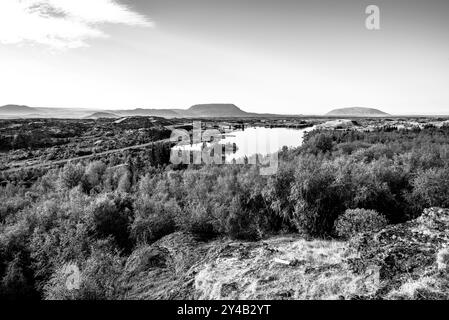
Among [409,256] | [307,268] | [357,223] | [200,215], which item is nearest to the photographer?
[409,256]

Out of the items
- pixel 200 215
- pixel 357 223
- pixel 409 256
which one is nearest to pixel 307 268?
pixel 409 256

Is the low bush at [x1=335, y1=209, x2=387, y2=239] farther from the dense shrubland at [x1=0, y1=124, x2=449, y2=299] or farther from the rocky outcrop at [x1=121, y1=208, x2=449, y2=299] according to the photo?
the rocky outcrop at [x1=121, y1=208, x2=449, y2=299]

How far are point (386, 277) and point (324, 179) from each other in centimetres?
503

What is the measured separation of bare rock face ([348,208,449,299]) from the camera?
19.5 feet

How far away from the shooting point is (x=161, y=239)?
10.6 metres

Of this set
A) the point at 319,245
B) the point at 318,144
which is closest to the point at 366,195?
the point at 319,245

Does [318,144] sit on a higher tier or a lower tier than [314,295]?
higher

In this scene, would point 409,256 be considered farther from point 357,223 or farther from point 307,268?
point 357,223

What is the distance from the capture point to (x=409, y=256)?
23.4ft

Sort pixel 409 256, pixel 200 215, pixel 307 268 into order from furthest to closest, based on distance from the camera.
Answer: pixel 200 215, pixel 307 268, pixel 409 256

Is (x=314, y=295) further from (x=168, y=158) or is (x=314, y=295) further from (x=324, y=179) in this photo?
(x=168, y=158)

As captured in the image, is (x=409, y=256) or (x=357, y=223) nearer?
(x=409, y=256)

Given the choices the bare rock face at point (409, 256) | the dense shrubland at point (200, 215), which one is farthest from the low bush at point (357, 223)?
the bare rock face at point (409, 256)

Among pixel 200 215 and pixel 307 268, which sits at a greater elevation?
pixel 200 215
